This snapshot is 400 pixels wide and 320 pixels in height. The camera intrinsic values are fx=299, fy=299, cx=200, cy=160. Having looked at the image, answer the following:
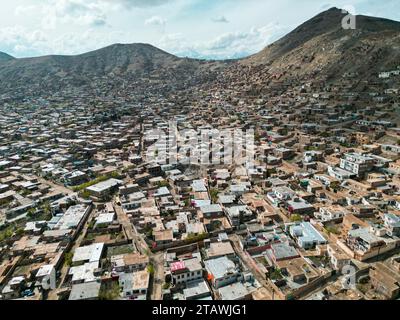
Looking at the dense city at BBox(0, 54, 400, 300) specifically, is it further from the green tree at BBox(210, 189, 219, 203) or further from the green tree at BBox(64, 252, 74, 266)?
the green tree at BBox(210, 189, 219, 203)

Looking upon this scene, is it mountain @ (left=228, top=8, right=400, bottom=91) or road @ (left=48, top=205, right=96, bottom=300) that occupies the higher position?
mountain @ (left=228, top=8, right=400, bottom=91)

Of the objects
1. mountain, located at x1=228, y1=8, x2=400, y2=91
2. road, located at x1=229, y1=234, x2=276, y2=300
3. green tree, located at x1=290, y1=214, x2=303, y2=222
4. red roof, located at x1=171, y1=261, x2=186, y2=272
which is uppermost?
mountain, located at x1=228, y1=8, x2=400, y2=91

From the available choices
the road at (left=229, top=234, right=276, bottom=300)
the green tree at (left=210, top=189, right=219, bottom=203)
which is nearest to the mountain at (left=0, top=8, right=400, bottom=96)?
the green tree at (left=210, top=189, right=219, bottom=203)

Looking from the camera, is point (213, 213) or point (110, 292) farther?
point (213, 213)

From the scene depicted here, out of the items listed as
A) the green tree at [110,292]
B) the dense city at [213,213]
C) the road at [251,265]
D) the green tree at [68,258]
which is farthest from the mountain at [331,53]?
the green tree at [68,258]

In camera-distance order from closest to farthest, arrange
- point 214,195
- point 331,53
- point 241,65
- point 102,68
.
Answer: point 214,195
point 331,53
point 241,65
point 102,68

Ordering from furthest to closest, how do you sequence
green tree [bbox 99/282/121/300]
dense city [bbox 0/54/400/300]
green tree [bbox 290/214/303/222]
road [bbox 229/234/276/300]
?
green tree [bbox 290/214/303/222]
dense city [bbox 0/54/400/300]
road [bbox 229/234/276/300]
green tree [bbox 99/282/121/300]

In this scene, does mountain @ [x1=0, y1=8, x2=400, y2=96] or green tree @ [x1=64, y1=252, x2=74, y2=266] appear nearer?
green tree @ [x1=64, y1=252, x2=74, y2=266]

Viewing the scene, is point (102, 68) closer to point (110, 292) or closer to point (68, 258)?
point (68, 258)

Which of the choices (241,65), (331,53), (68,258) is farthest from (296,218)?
(241,65)
